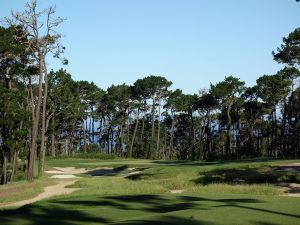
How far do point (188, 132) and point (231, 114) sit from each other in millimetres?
21799

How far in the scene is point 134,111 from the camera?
10194cm

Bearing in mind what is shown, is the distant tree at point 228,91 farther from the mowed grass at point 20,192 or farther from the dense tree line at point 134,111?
the mowed grass at point 20,192

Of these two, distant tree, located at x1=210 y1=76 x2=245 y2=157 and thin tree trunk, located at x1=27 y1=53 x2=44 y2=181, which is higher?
distant tree, located at x1=210 y1=76 x2=245 y2=157

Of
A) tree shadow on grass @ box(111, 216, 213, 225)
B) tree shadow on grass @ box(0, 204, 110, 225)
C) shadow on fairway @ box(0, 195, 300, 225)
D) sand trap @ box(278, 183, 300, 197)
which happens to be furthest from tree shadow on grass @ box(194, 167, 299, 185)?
tree shadow on grass @ box(111, 216, 213, 225)

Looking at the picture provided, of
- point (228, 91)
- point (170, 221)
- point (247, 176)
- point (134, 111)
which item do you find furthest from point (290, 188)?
point (134, 111)

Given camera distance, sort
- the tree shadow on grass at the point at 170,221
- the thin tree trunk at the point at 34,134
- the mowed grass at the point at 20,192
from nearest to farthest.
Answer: the tree shadow on grass at the point at 170,221
the mowed grass at the point at 20,192
the thin tree trunk at the point at 34,134

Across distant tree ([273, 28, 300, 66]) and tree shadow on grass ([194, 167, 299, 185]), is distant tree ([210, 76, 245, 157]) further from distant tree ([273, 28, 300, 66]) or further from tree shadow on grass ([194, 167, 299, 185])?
tree shadow on grass ([194, 167, 299, 185])

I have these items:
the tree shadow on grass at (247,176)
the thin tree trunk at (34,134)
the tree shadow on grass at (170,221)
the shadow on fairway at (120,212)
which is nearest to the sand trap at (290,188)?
the tree shadow on grass at (247,176)

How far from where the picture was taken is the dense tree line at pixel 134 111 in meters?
43.2

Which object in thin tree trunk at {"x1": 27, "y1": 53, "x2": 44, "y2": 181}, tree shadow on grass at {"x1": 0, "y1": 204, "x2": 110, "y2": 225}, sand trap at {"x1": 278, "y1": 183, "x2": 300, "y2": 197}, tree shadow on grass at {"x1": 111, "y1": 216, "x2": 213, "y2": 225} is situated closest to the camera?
tree shadow on grass at {"x1": 111, "y1": 216, "x2": 213, "y2": 225}

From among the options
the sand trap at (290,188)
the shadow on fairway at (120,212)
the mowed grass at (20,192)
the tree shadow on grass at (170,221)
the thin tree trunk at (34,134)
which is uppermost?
the thin tree trunk at (34,134)

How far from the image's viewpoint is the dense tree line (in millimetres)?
43250

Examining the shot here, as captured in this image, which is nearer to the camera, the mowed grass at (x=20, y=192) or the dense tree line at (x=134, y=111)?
the mowed grass at (x=20, y=192)

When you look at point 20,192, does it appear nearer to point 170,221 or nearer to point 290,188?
point 290,188
